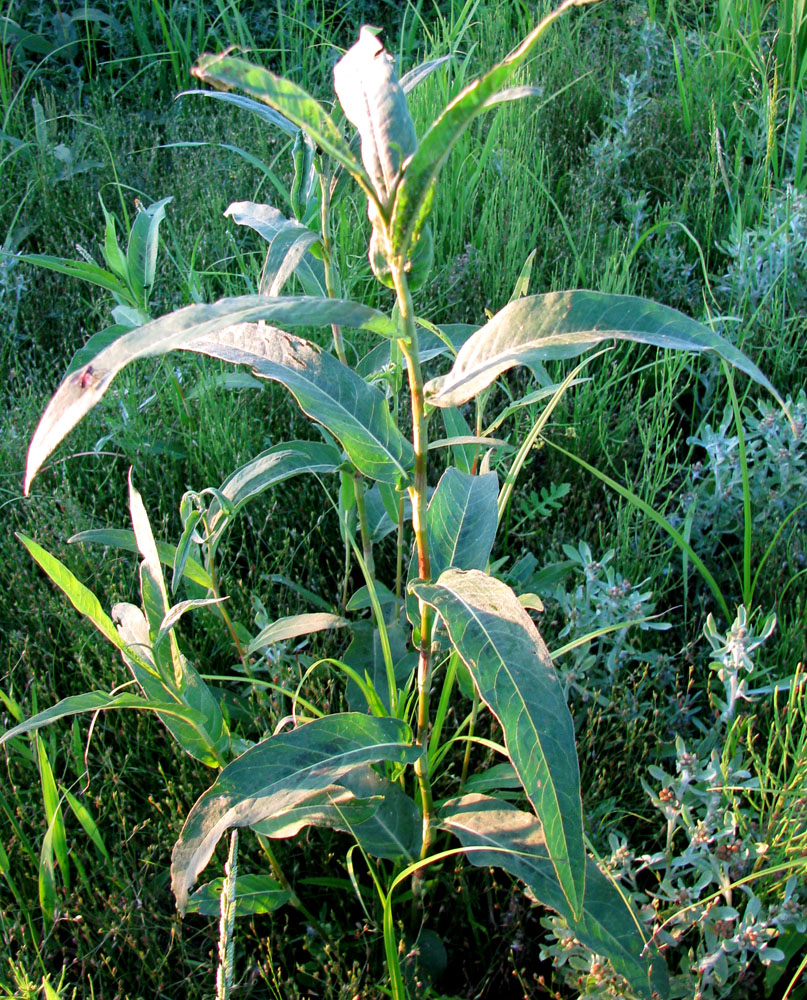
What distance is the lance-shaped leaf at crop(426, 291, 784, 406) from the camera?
0.78m

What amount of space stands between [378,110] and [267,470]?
0.65 meters

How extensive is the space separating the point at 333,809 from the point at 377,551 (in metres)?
0.83

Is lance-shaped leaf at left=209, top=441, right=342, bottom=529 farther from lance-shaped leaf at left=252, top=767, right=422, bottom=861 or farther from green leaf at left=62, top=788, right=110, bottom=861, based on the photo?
green leaf at left=62, top=788, right=110, bottom=861

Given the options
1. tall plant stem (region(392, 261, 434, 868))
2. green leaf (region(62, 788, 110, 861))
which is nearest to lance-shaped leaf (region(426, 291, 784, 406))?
tall plant stem (region(392, 261, 434, 868))

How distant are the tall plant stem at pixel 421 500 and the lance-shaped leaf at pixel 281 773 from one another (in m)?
0.07

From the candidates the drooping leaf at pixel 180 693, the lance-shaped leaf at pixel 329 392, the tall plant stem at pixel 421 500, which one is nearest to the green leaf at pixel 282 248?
the lance-shaped leaf at pixel 329 392

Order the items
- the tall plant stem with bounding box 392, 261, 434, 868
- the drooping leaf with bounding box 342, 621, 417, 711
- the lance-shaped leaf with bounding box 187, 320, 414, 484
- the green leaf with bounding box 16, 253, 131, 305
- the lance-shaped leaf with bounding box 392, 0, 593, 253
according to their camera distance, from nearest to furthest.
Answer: the lance-shaped leaf with bounding box 392, 0, 593, 253
the tall plant stem with bounding box 392, 261, 434, 868
the lance-shaped leaf with bounding box 187, 320, 414, 484
the drooping leaf with bounding box 342, 621, 417, 711
the green leaf with bounding box 16, 253, 131, 305

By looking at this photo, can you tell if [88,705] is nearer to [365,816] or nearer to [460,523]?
[365,816]

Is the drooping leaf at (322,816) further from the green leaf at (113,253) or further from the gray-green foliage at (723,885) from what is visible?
the green leaf at (113,253)

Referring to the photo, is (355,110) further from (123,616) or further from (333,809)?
(333,809)

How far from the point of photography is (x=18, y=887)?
4.80 feet

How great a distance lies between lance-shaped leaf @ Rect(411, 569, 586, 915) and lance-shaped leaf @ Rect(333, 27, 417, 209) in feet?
1.47

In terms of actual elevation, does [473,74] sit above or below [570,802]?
above

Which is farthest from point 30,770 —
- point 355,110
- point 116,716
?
point 355,110
